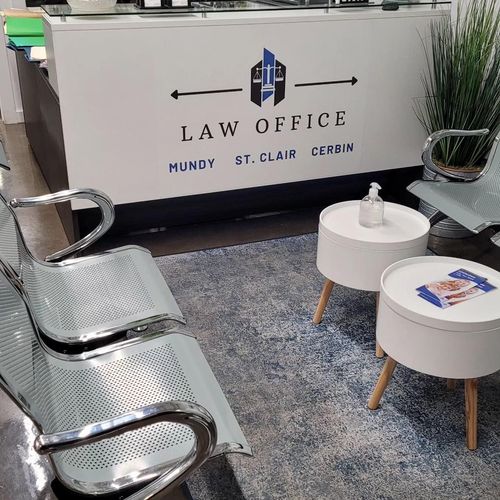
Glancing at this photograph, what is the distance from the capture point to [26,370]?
156 centimetres

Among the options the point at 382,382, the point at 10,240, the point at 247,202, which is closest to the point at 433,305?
the point at 382,382

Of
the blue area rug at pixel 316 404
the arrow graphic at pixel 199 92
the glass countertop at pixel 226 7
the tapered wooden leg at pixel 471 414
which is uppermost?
the glass countertop at pixel 226 7

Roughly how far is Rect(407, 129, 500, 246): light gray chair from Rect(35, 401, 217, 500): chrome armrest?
1910mm

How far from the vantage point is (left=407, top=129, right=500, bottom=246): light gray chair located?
9.88 feet

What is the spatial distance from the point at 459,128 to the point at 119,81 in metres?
1.92

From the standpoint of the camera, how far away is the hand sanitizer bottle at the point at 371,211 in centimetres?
275

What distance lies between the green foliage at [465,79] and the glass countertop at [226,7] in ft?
0.95

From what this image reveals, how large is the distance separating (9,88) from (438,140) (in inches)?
160

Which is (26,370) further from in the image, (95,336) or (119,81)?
(119,81)

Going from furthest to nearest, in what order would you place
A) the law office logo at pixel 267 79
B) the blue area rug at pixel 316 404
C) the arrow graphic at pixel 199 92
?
1. the law office logo at pixel 267 79
2. the arrow graphic at pixel 199 92
3. the blue area rug at pixel 316 404

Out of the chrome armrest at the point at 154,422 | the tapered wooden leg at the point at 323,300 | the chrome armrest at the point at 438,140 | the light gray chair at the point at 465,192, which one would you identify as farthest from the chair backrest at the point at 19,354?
the chrome armrest at the point at 438,140

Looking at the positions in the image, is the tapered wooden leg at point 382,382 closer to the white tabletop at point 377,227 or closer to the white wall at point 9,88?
the white tabletop at point 377,227

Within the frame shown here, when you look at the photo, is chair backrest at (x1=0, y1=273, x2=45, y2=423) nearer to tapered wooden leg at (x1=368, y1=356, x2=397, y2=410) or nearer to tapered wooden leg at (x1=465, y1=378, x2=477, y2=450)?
tapered wooden leg at (x1=368, y1=356, x2=397, y2=410)

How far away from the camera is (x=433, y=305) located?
2201mm
